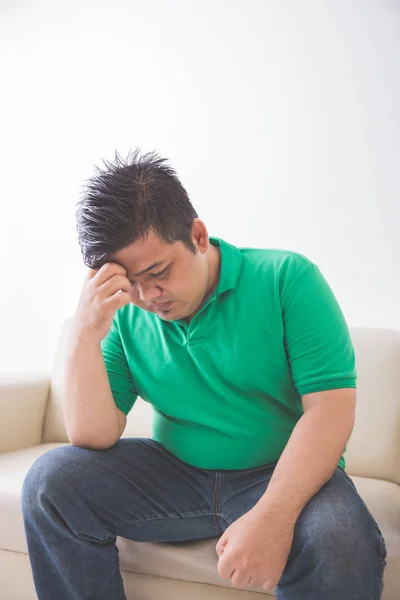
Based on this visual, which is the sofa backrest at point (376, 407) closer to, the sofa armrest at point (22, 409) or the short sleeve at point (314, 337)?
the short sleeve at point (314, 337)

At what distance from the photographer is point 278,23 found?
Answer: 2.08 meters

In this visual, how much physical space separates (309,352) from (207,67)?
1.47m

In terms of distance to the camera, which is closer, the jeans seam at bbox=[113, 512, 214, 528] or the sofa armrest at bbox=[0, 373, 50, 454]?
the jeans seam at bbox=[113, 512, 214, 528]

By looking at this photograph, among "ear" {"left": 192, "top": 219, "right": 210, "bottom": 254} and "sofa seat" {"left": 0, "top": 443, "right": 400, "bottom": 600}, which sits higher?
"ear" {"left": 192, "top": 219, "right": 210, "bottom": 254}

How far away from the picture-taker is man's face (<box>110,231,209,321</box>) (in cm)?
110

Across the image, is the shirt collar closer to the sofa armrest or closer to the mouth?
the mouth

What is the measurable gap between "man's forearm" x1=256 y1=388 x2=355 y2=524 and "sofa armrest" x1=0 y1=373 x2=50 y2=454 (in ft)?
3.51

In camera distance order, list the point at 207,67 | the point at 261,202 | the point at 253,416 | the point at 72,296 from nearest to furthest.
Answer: the point at 253,416
the point at 261,202
the point at 207,67
the point at 72,296

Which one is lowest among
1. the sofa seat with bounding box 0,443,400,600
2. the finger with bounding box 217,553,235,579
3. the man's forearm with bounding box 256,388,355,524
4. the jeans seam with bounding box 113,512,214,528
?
the sofa seat with bounding box 0,443,400,600

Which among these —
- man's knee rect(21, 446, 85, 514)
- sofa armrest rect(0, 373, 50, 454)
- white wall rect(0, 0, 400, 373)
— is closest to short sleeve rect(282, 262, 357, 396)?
man's knee rect(21, 446, 85, 514)

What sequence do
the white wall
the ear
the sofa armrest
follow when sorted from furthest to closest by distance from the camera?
the white wall
the sofa armrest
the ear

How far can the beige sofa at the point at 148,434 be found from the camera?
1156 millimetres

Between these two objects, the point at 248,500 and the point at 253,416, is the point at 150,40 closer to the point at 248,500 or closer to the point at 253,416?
the point at 253,416

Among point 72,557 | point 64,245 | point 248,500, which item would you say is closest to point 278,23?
point 64,245
